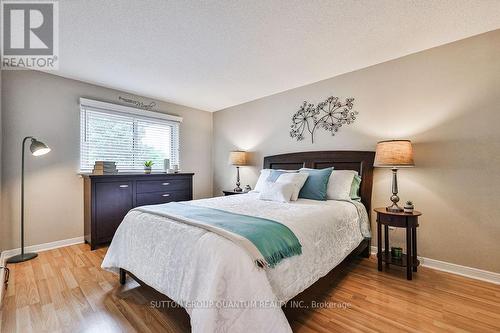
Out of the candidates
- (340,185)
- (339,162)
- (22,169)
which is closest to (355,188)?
(340,185)

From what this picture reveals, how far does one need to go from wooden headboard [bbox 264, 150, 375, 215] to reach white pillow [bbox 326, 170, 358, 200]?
0.18m

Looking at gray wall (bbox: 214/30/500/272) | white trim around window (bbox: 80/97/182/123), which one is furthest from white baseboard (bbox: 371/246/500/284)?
white trim around window (bbox: 80/97/182/123)

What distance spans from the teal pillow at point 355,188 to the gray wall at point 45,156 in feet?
12.3

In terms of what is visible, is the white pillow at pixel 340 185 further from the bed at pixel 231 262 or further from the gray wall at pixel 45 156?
the gray wall at pixel 45 156

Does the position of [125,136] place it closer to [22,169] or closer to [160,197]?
[160,197]

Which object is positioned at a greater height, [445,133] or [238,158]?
[445,133]

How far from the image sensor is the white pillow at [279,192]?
101 inches

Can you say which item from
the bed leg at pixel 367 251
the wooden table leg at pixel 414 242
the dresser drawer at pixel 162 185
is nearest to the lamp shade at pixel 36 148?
the dresser drawer at pixel 162 185

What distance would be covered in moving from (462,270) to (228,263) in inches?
101

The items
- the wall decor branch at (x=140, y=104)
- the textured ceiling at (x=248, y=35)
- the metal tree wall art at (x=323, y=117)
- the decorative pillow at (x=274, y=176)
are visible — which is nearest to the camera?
the textured ceiling at (x=248, y=35)

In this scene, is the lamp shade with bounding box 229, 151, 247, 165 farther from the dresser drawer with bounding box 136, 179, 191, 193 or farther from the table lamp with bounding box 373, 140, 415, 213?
the table lamp with bounding box 373, 140, 415, 213

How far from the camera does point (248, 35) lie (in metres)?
2.21

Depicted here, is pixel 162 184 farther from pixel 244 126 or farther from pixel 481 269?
pixel 481 269

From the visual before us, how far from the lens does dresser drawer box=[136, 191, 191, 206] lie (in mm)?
3531
